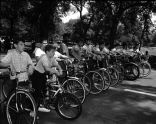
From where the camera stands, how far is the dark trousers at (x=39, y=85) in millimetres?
5059

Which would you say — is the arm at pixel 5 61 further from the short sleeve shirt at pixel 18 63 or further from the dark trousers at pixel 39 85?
the dark trousers at pixel 39 85

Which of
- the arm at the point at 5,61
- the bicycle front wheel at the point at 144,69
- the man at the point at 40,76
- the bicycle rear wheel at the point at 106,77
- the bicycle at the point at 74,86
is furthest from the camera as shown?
the bicycle front wheel at the point at 144,69

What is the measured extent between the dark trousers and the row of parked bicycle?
0.26 feet

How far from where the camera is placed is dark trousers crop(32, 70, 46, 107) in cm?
506

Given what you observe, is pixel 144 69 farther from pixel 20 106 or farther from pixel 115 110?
pixel 20 106

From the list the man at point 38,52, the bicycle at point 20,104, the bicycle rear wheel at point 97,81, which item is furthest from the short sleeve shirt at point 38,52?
the bicycle at point 20,104

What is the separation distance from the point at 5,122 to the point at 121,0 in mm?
16264

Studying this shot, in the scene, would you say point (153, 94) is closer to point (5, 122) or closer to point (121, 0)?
point (5, 122)

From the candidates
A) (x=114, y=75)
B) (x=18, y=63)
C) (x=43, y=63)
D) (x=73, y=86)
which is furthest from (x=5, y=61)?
(x=114, y=75)

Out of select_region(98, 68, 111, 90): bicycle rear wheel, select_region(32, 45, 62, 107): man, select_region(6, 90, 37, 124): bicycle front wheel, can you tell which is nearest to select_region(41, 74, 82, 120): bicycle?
select_region(32, 45, 62, 107): man

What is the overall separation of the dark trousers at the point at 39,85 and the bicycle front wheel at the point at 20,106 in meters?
0.67

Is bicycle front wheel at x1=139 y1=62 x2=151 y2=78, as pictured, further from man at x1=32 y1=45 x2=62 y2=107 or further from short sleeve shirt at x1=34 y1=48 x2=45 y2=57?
man at x1=32 y1=45 x2=62 y2=107

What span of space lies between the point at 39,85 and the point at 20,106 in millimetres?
866

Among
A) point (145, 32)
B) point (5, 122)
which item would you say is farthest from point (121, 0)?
point (5, 122)
